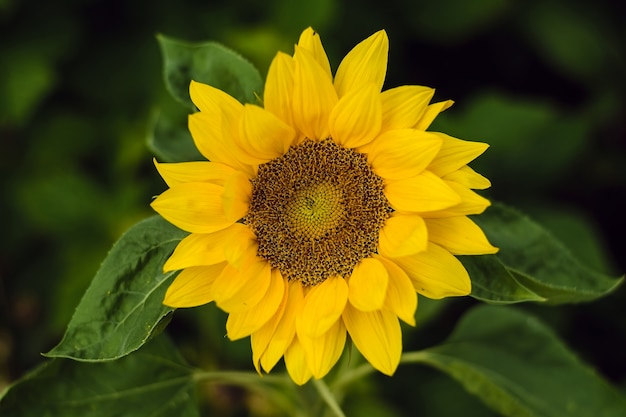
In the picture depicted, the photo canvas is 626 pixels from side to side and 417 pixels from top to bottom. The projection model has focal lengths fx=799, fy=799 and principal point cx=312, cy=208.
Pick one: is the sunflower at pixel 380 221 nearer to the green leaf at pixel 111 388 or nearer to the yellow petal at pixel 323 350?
the yellow petal at pixel 323 350

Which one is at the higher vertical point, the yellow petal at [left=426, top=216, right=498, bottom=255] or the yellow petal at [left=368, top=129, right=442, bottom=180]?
the yellow petal at [left=368, top=129, right=442, bottom=180]

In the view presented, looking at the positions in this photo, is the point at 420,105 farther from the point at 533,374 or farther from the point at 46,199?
the point at 46,199

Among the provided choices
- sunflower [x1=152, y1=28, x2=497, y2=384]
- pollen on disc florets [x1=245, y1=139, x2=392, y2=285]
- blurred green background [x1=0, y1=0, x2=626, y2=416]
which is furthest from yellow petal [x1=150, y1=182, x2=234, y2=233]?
blurred green background [x1=0, y1=0, x2=626, y2=416]

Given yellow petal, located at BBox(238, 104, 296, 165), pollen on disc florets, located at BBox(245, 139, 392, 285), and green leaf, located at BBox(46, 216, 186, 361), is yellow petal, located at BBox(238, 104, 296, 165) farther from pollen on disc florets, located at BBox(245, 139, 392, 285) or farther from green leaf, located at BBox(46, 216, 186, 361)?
green leaf, located at BBox(46, 216, 186, 361)

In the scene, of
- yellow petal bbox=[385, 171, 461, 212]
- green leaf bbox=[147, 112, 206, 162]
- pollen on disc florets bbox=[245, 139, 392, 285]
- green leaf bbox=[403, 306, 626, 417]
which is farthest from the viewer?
green leaf bbox=[403, 306, 626, 417]

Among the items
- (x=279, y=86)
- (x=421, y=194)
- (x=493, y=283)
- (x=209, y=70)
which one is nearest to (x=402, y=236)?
(x=421, y=194)

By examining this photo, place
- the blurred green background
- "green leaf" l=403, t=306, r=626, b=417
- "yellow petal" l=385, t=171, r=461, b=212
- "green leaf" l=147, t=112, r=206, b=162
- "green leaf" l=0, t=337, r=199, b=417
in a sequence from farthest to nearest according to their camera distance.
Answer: the blurred green background → "green leaf" l=403, t=306, r=626, b=417 → "green leaf" l=147, t=112, r=206, b=162 → "green leaf" l=0, t=337, r=199, b=417 → "yellow petal" l=385, t=171, r=461, b=212

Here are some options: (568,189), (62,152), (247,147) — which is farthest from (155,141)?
(568,189)
